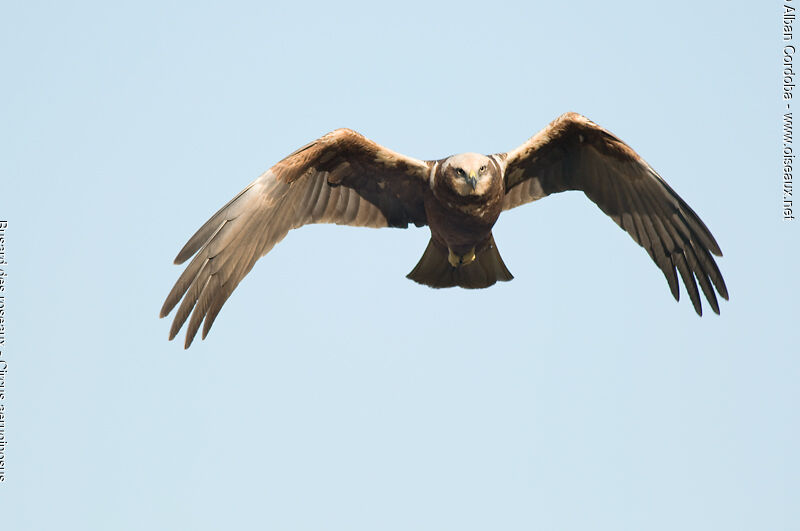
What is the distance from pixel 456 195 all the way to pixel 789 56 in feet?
13.1

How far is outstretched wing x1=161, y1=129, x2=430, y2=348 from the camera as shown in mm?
10008

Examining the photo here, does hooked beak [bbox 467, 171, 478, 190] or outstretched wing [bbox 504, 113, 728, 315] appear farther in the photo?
outstretched wing [bbox 504, 113, 728, 315]

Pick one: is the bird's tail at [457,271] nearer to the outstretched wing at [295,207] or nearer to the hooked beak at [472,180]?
the outstretched wing at [295,207]

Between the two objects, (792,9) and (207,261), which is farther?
(792,9)

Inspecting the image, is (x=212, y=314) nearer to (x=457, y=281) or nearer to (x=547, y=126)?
(x=457, y=281)

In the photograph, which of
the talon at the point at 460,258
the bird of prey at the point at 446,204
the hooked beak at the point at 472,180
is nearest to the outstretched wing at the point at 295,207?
the bird of prey at the point at 446,204

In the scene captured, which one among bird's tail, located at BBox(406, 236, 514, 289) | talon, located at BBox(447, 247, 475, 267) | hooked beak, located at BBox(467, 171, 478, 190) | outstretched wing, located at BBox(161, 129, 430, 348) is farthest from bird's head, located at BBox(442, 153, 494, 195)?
bird's tail, located at BBox(406, 236, 514, 289)

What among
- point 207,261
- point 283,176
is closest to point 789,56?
point 283,176

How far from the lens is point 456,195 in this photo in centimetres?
1017

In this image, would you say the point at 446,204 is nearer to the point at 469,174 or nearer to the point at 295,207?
the point at 469,174

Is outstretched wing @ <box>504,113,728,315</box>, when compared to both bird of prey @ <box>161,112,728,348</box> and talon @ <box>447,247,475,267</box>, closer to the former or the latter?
bird of prey @ <box>161,112,728,348</box>

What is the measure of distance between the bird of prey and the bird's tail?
1 centimetres

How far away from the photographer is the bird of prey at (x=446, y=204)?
10148 mm

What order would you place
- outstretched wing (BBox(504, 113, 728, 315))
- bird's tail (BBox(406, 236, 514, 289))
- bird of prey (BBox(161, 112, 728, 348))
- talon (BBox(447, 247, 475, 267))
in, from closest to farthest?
bird of prey (BBox(161, 112, 728, 348)), outstretched wing (BBox(504, 113, 728, 315)), talon (BBox(447, 247, 475, 267)), bird's tail (BBox(406, 236, 514, 289))
